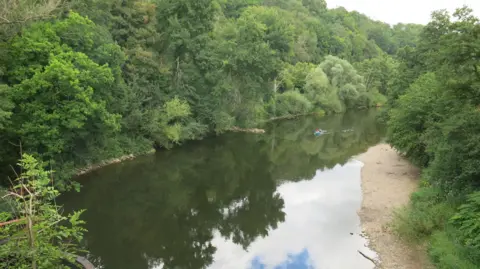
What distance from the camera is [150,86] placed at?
31750mm

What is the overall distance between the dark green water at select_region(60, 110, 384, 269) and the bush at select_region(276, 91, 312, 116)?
1988cm

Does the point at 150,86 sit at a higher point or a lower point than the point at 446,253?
higher

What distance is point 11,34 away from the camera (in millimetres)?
20125

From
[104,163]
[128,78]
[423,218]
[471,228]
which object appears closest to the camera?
[471,228]

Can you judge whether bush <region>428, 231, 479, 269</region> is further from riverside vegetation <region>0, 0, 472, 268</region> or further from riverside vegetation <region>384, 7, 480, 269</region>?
riverside vegetation <region>0, 0, 472, 268</region>

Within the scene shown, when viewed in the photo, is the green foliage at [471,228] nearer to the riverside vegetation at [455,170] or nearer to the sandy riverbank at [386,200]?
the riverside vegetation at [455,170]

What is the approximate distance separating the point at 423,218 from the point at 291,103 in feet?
138

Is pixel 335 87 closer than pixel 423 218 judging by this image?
No

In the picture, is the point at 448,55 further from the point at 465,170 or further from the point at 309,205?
the point at 309,205

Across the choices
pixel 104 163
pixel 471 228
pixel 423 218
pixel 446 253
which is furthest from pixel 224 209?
pixel 471 228

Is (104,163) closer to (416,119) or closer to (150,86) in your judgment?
(150,86)

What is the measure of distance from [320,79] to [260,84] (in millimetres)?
22082

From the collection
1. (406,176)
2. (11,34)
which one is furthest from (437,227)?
(11,34)

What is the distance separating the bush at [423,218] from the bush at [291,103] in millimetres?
38227
